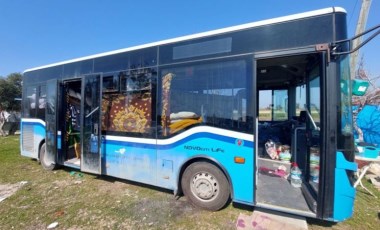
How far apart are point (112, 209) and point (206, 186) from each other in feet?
5.40

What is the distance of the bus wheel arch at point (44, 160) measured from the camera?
6.26 m

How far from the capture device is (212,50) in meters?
3.71

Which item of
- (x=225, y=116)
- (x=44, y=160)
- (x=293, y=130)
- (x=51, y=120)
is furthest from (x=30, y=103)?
(x=293, y=130)

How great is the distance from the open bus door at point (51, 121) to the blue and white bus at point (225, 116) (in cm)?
11

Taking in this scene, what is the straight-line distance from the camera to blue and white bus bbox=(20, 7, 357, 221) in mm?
2984

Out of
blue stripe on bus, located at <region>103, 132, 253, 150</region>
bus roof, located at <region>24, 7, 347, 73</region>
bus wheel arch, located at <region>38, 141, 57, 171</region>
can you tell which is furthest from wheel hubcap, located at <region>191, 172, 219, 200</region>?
bus wheel arch, located at <region>38, 141, 57, 171</region>

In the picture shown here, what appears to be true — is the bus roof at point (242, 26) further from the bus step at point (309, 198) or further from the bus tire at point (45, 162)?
the bus tire at point (45, 162)

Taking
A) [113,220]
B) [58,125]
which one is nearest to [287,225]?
[113,220]

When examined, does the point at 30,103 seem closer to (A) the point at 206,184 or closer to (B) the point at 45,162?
(B) the point at 45,162

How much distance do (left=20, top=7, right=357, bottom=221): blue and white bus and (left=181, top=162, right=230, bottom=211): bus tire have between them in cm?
2

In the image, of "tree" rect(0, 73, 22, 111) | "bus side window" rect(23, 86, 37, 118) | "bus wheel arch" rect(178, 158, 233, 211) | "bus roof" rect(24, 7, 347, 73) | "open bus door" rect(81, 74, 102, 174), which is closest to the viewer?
"bus roof" rect(24, 7, 347, 73)

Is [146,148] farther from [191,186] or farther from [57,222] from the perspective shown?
[57,222]

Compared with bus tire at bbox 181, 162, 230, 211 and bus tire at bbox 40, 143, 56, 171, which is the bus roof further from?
bus tire at bbox 40, 143, 56, 171

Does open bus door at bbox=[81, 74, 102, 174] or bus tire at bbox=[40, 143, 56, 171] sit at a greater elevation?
open bus door at bbox=[81, 74, 102, 174]
